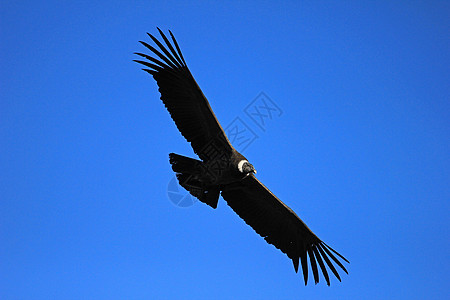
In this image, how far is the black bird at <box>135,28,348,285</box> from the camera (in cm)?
862

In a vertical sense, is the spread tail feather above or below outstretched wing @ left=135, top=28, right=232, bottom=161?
below

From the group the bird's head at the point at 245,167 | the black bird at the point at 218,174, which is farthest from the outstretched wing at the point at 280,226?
the bird's head at the point at 245,167

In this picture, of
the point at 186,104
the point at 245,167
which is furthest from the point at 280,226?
the point at 186,104

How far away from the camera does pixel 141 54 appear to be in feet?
27.9

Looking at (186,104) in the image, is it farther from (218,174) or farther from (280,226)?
(280,226)

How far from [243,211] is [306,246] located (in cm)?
168

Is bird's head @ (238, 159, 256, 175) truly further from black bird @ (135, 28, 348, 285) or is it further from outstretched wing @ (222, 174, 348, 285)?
outstretched wing @ (222, 174, 348, 285)

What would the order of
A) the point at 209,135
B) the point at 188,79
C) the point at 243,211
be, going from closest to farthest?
1. the point at 188,79
2. the point at 209,135
3. the point at 243,211

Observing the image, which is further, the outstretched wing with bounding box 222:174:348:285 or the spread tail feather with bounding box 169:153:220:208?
the outstretched wing with bounding box 222:174:348:285

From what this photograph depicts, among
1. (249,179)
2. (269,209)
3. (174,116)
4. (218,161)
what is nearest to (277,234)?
(269,209)

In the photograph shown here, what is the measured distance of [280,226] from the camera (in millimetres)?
10117

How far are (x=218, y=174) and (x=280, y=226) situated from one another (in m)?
2.17

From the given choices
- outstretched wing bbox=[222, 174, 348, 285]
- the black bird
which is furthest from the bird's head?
outstretched wing bbox=[222, 174, 348, 285]

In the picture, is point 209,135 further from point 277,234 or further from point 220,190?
point 277,234
